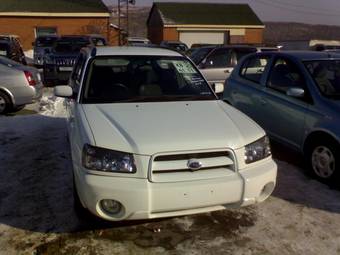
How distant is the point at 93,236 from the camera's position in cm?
391

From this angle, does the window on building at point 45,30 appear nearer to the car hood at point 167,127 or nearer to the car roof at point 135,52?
the car roof at point 135,52

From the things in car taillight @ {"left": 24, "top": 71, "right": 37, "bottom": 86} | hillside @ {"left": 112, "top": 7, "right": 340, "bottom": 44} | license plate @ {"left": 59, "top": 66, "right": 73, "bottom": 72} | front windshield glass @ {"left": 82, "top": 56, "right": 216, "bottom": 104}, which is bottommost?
hillside @ {"left": 112, "top": 7, "right": 340, "bottom": 44}

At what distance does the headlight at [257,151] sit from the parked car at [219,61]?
8305 millimetres

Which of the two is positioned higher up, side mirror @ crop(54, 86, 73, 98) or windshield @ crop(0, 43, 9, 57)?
side mirror @ crop(54, 86, 73, 98)

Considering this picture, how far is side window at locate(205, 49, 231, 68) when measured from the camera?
12508 mm

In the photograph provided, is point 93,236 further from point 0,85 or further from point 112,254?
point 0,85

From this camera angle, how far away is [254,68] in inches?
286

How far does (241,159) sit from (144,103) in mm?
1314

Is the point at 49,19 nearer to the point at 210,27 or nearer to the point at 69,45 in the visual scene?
the point at 210,27

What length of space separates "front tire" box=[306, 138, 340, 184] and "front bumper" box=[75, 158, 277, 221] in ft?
5.70

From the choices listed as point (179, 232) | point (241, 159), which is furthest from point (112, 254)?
point (241, 159)

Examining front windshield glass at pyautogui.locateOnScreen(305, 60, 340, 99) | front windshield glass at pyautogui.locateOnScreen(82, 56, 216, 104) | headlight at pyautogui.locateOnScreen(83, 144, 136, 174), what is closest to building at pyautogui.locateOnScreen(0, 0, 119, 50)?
front windshield glass at pyautogui.locateOnScreen(305, 60, 340, 99)

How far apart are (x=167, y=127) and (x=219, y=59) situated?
912 cm

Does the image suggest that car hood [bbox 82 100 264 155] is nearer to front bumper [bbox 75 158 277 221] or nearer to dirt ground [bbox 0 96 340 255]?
front bumper [bbox 75 158 277 221]
